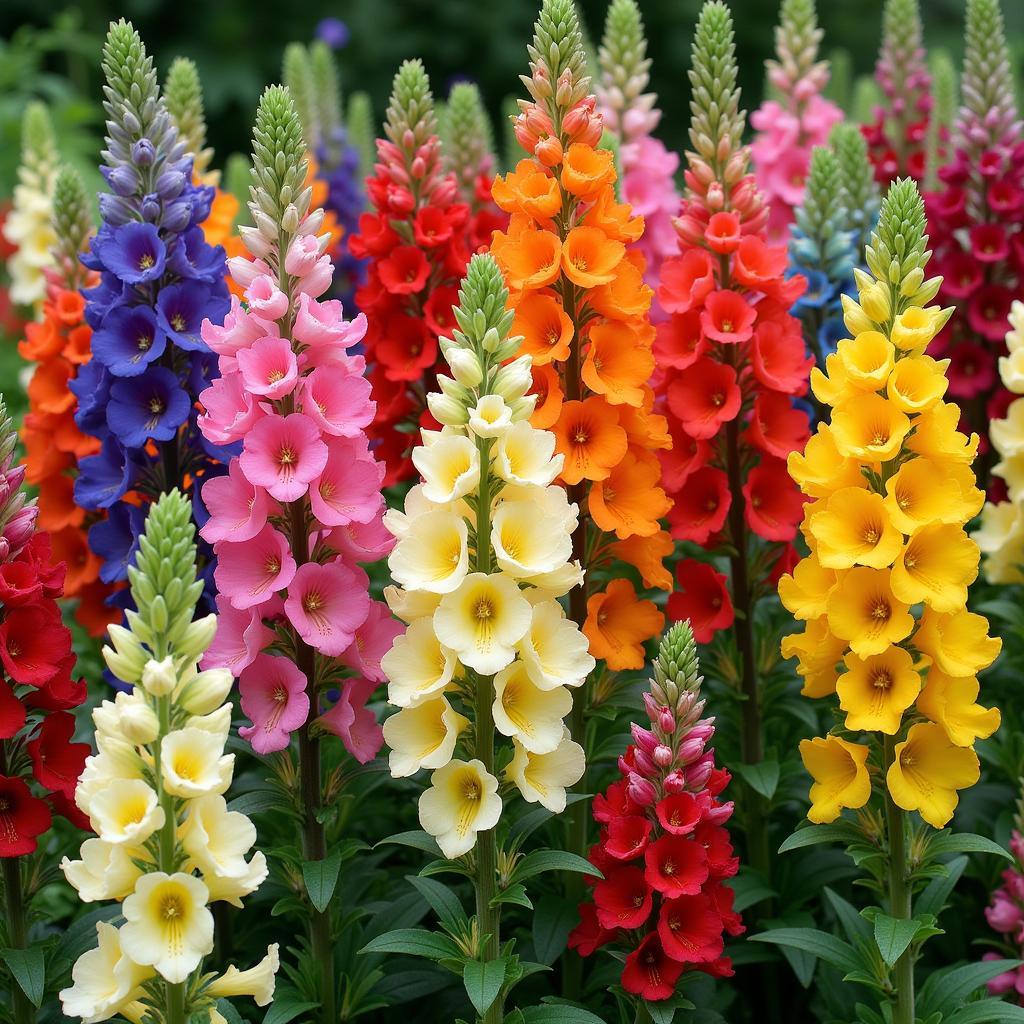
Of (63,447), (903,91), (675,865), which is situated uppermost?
(903,91)

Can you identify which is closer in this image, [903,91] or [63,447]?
[63,447]

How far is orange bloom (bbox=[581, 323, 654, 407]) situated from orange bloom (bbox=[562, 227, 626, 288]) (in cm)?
17

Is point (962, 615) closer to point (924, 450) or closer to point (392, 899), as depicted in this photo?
point (924, 450)

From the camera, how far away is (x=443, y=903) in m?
3.93

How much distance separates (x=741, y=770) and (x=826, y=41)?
1459cm

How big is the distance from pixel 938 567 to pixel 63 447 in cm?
320

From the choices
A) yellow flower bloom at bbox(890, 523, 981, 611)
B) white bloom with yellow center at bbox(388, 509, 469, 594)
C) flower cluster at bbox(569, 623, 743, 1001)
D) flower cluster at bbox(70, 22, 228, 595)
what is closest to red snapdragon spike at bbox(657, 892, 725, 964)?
flower cluster at bbox(569, 623, 743, 1001)

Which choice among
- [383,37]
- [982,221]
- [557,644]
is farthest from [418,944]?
[383,37]

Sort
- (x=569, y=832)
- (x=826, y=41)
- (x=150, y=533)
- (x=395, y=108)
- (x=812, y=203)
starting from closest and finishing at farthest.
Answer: (x=150, y=533) < (x=569, y=832) < (x=395, y=108) < (x=812, y=203) < (x=826, y=41)

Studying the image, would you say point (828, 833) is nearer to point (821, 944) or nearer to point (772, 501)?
point (821, 944)

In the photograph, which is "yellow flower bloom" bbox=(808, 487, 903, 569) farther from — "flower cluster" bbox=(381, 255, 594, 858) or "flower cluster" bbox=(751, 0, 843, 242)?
"flower cluster" bbox=(751, 0, 843, 242)

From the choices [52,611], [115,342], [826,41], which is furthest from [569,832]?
[826,41]

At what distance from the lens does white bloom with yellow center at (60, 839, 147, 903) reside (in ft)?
10.0

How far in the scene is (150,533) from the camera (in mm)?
3072
